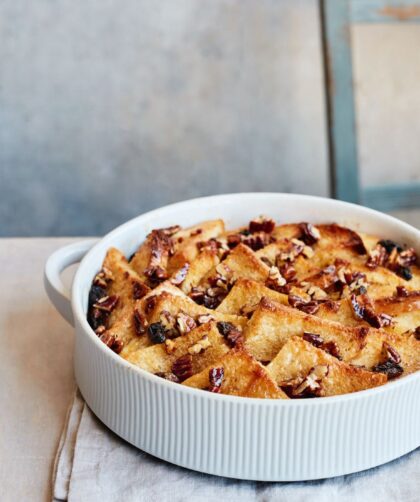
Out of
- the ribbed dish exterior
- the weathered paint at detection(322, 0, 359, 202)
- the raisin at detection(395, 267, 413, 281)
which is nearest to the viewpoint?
the ribbed dish exterior

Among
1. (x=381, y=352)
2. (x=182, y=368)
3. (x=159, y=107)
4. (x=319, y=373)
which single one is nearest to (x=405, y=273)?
(x=381, y=352)

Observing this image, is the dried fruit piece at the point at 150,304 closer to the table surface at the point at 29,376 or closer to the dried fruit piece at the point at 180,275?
the dried fruit piece at the point at 180,275

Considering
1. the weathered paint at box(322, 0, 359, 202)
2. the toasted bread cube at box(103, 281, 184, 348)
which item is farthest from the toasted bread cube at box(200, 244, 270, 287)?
the weathered paint at box(322, 0, 359, 202)

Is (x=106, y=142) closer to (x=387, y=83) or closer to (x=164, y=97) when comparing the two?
(x=164, y=97)

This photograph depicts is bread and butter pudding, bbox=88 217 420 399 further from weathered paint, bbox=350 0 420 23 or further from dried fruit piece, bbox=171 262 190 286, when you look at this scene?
weathered paint, bbox=350 0 420 23

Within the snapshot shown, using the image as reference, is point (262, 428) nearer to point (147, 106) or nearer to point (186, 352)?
point (186, 352)

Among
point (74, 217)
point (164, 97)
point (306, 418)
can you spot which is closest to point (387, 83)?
point (164, 97)

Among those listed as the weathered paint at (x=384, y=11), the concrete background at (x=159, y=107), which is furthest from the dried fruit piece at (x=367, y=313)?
the concrete background at (x=159, y=107)
